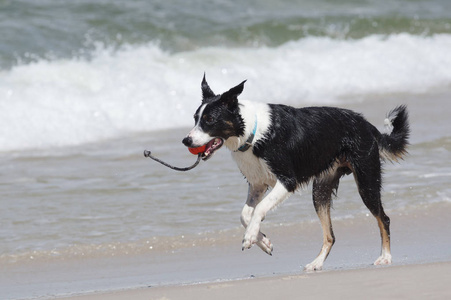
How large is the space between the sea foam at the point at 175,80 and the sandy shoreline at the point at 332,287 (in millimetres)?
5949

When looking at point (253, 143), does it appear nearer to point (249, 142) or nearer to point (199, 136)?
point (249, 142)

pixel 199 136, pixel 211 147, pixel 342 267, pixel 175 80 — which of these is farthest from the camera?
pixel 175 80

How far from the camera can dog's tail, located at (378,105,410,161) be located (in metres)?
6.34

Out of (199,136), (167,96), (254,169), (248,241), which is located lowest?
(167,96)

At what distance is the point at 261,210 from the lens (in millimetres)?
5523

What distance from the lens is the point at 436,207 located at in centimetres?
718

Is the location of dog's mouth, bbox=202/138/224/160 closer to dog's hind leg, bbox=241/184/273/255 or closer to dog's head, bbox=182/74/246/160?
dog's head, bbox=182/74/246/160

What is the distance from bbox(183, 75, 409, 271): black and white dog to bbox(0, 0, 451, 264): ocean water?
91 centimetres

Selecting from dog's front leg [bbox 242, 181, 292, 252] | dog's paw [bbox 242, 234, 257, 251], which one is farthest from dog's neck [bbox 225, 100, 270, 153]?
dog's paw [bbox 242, 234, 257, 251]

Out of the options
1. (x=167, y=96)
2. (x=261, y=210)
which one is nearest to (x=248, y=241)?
(x=261, y=210)

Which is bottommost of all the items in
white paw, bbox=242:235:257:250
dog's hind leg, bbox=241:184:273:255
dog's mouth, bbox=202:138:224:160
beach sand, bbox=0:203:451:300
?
beach sand, bbox=0:203:451:300

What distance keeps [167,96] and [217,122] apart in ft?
24.4

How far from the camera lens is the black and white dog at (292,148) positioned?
17.9 ft

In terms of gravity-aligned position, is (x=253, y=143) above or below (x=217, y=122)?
below
